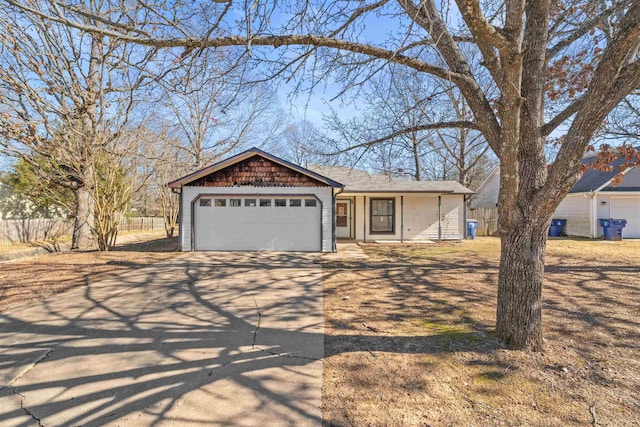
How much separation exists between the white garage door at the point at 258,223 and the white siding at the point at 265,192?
0.20 m

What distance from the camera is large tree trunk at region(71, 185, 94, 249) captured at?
1335cm

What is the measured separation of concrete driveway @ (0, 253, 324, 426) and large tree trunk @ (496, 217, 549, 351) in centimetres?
206

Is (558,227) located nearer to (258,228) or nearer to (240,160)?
(258,228)

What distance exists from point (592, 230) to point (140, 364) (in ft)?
66.2

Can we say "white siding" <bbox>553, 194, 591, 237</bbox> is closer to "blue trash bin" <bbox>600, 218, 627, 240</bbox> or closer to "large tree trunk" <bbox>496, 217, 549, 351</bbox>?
"blue trash bin" <bbox>600, 218, 627, 240</bbox>

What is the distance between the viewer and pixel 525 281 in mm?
3309

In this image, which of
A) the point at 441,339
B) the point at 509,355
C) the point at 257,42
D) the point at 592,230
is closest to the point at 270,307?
the point at 441,339

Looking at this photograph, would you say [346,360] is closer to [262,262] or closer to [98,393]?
[98,393]

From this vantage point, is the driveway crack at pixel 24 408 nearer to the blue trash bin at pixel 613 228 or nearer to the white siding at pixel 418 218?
the white siding at pixel 418 218

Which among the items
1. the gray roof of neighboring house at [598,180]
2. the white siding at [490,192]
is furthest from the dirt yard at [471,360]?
the white siding at [490,192]

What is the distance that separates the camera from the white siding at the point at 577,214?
16.7 m

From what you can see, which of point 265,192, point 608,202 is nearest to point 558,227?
point 608,202

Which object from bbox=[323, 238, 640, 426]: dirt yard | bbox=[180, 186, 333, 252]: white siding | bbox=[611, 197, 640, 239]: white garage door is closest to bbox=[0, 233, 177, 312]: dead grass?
bbox=[180, 186, 333, 252]: white siding

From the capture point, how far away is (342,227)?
648 inches
